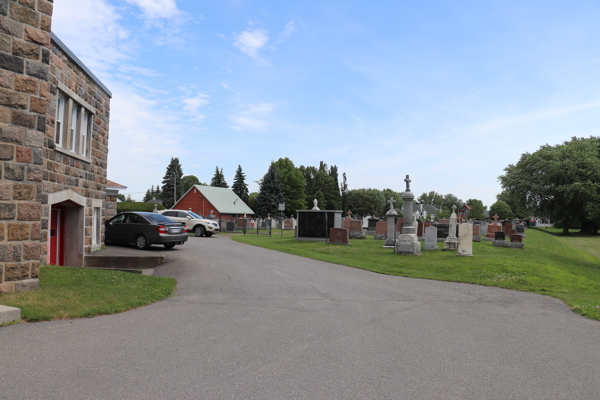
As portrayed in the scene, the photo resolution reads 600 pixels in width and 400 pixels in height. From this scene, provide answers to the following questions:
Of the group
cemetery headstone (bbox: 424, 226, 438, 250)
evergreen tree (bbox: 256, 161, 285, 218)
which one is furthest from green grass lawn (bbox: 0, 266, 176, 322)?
evergreen tree (bbox: 256, 161, 285, 218)

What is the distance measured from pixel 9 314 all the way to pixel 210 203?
56790 mm

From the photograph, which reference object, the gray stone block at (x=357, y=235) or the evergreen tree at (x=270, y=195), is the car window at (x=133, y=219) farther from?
the evergreen tree at (x=270, y=195)

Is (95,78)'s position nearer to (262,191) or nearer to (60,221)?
(60,221)

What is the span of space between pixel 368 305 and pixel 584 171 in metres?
43.8

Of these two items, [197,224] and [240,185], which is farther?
[240,185]

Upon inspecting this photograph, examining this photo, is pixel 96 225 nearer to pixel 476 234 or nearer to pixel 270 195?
pixel 476 234

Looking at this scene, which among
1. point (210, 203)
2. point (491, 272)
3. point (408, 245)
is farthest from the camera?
point (210, 203)

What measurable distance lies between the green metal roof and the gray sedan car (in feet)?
146

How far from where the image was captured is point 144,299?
8.34 metres

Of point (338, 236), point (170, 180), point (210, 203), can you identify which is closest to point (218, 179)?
point (170, 180)

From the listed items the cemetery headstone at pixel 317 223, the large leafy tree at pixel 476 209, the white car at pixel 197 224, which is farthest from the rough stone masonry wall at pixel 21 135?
the large leafy tree at pixel 476 209

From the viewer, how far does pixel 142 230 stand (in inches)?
686

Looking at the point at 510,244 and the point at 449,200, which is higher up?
the point at 449,200

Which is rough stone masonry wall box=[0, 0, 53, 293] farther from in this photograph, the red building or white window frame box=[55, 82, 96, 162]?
the red building
